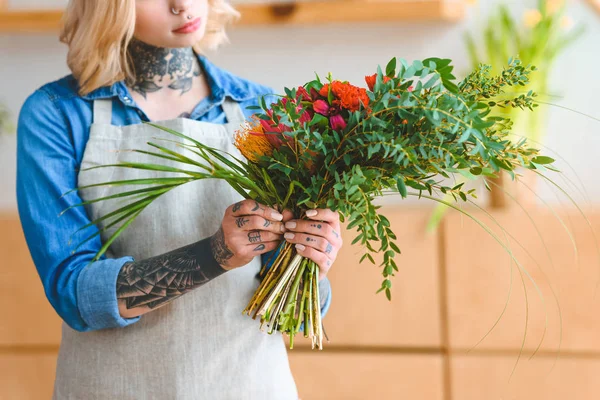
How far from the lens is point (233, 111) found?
1.41m

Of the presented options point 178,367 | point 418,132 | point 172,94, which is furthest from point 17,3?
point 418,132

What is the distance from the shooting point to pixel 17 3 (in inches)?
107

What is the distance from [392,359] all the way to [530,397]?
1.51ft

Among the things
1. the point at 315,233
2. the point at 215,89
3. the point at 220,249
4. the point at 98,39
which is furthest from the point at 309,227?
the point at 98,39

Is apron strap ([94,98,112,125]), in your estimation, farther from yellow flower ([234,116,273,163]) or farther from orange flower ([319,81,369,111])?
orange flower ([319,81,369,111])

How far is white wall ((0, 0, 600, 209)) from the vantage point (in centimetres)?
241

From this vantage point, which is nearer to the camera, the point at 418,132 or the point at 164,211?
the point at 418,132

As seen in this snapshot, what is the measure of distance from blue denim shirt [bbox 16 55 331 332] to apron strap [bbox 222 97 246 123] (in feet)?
0.56

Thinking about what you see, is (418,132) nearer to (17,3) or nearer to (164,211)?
(164,211)

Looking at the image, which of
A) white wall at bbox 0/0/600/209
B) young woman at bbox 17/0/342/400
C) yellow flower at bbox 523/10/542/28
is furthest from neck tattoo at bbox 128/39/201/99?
yellow flower at bbox 523/10/542/28

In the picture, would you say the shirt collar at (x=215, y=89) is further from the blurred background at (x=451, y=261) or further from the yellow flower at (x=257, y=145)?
the blurred background at (x=451, y=261)

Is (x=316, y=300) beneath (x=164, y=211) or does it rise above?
beneath

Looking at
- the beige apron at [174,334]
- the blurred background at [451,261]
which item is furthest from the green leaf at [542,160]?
the blurred background at [451,261]

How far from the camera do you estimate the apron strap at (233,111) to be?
55.3 inches
